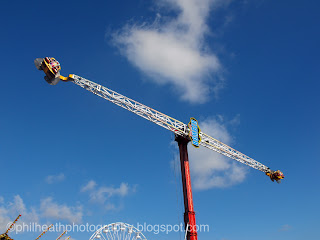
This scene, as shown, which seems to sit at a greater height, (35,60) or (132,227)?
(35,60)

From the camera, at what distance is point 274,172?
112 meters

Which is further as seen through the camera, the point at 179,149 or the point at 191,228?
the point at 179,149

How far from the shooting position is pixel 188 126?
274 ft

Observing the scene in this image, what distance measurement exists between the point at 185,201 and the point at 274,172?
53669 mm

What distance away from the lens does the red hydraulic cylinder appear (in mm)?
69506

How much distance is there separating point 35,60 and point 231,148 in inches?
2539

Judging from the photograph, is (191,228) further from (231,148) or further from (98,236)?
(231,148)

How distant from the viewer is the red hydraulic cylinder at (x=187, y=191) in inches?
2736

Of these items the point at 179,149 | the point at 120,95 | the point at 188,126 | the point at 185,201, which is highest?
the point at 120,95

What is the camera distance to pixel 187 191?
73.4 metres

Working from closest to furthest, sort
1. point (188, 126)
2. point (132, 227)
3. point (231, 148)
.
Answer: point (132, 227) < point (188, 126) < point (231, 148)

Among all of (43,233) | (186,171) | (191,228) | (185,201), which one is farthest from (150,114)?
(43,233)

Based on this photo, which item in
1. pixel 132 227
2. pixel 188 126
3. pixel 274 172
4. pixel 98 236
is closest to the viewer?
pixel 98 236

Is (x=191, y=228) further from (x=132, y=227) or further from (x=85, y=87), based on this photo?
(x=85, y=87)
